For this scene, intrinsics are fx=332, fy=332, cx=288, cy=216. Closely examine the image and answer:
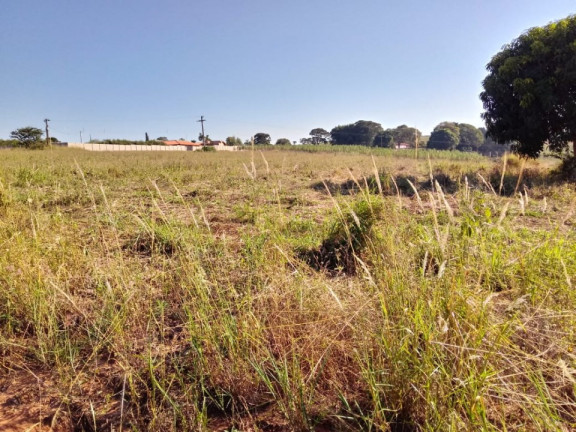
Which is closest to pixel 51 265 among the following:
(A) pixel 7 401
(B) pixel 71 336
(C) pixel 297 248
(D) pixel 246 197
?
(B) pixel 71 336

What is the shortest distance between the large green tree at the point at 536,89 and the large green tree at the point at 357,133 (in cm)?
6205

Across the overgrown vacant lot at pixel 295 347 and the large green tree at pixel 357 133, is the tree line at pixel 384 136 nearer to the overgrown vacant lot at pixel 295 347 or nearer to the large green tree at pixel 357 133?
the large green tree at pixel 357 133

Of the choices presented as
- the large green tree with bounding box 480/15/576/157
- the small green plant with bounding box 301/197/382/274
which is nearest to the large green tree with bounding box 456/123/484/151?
the large green tree with bounding box 480/15/576/157

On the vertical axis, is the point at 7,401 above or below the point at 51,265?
below

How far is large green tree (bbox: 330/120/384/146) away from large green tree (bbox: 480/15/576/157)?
204 ft

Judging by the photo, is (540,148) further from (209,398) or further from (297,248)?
(209,398)

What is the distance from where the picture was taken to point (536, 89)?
7.92 meters

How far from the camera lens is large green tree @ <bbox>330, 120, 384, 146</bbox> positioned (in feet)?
232

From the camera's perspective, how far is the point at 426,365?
106cm

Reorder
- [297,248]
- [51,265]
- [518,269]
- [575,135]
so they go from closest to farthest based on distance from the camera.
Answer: [518,269] → [51,265] → [297,248] → [575,135]

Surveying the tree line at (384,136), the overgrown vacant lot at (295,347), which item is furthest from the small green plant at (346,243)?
the tree line at (384,136)

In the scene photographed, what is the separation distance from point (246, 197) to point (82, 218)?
260 cm

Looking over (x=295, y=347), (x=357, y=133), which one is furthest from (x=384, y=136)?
(x=295, y=347)

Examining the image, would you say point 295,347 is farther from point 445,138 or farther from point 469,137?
point 469,137
